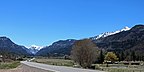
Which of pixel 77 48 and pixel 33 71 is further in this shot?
pixel 77 48

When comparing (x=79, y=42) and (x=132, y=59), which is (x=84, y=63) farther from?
(x=132, y=59)

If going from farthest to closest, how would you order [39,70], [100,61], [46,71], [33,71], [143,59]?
[143,59] → [100,61] → [33,71] → [39,70] → [46,71]

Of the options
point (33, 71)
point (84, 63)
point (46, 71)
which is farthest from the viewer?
point (84, 63)

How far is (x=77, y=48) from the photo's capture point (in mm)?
116812

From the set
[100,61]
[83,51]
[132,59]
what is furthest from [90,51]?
[132,59]

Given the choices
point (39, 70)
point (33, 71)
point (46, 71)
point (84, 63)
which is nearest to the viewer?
point (46, 71)

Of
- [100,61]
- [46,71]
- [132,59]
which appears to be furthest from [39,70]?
[132,59]

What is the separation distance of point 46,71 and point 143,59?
6394 inches

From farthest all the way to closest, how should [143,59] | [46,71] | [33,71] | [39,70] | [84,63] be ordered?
[143,59]
[84,63]
[33,71]
[39,70]
[46,71]

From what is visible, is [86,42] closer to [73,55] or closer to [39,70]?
[73,55]

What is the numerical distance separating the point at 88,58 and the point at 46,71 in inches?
2943

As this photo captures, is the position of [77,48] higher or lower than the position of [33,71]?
higher

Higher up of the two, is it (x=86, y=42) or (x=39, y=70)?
(x=86, y=42)

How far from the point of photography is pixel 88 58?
11619cm
